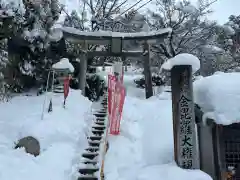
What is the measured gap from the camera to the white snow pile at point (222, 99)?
263 inches

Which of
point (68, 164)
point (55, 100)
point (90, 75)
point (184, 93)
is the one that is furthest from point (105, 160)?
point (90, 75)


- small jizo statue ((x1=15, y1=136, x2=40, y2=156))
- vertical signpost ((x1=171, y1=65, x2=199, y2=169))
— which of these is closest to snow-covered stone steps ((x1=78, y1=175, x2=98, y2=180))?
small jizo statue ((x1=15, y1=136, x2=40, y2=156))

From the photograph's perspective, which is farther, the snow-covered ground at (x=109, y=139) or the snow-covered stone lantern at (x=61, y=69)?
the snow-covered stone lantern at (x=61, y=69)

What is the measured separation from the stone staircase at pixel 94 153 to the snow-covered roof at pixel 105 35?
18.0 feet

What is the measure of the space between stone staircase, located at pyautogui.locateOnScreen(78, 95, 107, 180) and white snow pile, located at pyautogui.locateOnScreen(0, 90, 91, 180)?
0.77 feet

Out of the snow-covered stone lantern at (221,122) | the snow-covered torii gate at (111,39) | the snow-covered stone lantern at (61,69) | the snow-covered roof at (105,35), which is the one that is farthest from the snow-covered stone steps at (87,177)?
the snow-covered roof at (105,35)

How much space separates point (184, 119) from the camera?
24.1 feet

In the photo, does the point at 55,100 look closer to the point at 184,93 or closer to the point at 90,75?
the point at 90,75

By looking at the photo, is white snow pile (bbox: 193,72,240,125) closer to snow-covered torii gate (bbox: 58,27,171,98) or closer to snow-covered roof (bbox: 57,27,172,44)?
snow-covered roof (bbox: 57,27,172,44)

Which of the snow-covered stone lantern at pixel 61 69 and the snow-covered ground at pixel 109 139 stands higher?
the snow-covered stone lantern at pixel 61 69

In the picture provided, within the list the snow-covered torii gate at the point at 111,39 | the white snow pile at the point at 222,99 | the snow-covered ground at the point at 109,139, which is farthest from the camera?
the snow-covered torii gate at the point at 111,39

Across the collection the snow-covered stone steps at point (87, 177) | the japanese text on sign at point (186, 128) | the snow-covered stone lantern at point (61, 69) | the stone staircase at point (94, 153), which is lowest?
the snow-covered stone steps at point (87, 177)

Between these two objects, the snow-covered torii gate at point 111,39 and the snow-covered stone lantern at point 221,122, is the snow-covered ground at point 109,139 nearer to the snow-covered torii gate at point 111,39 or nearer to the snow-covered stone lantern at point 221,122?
the snow-covered stone lantern at point 221,122

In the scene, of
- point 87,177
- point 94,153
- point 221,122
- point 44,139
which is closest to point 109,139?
point 94,153
